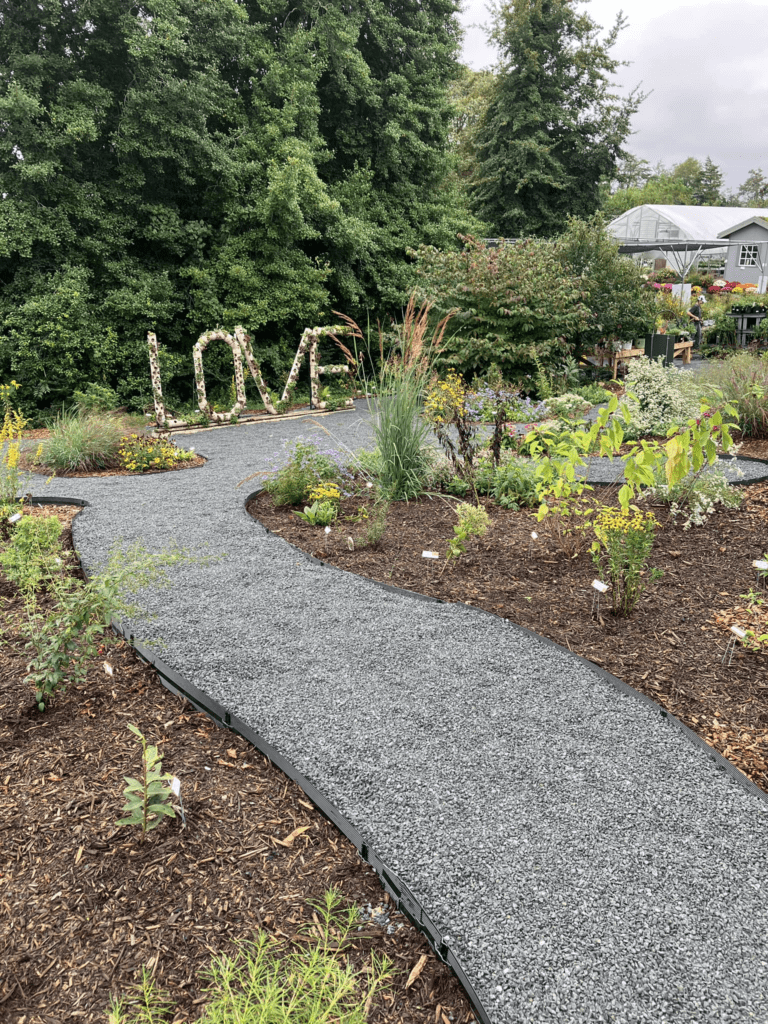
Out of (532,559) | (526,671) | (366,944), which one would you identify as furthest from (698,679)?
(366,944)

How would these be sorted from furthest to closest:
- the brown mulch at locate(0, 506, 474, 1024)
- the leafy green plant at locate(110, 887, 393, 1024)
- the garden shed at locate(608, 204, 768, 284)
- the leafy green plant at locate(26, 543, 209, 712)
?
the garden shed at locate(608, 204, 768, 284) < the leafy green plant at locate(26, 543, 209, 712) < the brown mulch at locate(0, 506, 474, 1024) < the leafy green plant at locate(110, 887, 393, 1024)

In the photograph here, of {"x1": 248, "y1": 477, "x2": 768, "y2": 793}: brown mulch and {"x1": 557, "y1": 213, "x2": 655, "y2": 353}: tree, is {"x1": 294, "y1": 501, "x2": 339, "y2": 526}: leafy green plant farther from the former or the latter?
{"x1": 557, "y1": 213, "x2": 655, "y2": 353}: tree

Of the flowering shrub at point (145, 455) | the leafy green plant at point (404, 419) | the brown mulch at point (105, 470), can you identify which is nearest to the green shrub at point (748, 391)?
the leafy green plant at point (404, 419)

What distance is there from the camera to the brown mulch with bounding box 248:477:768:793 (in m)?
2.47

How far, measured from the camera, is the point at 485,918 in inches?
63.7

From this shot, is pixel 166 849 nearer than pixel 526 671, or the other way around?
pixel 166 849

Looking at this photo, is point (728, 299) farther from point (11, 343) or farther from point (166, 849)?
point (166, 849)

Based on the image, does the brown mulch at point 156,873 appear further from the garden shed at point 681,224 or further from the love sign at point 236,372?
the garden shed at point 681,224

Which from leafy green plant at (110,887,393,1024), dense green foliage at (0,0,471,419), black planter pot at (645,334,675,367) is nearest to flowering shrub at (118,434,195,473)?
dense green foliage at (0,0,471,419)

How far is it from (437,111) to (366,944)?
13.0 m

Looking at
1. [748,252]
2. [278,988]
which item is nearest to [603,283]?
[278,988]

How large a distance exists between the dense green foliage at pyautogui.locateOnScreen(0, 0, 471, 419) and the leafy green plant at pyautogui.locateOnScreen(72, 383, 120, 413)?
314 millimetres

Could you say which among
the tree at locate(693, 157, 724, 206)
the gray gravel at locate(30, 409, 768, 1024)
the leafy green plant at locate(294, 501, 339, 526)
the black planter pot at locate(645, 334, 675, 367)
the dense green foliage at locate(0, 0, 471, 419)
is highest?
the tree at locate(693, 157, 724, 206)

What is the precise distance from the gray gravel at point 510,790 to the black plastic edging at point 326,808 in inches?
1.4
